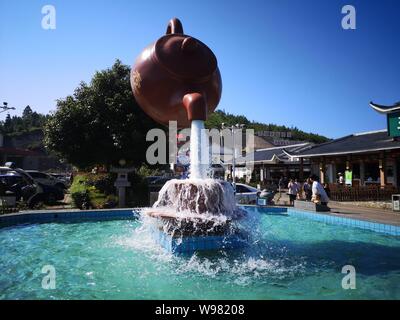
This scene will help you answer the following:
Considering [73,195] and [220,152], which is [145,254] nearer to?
[73,195]

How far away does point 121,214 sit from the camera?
13242mm

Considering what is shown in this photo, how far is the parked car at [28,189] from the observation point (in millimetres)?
15974

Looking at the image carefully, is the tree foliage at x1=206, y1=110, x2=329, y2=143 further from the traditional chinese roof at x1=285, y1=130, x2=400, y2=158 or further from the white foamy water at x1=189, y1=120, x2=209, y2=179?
the white foamy water at x1=189, y1=120, x2=209, y2=179

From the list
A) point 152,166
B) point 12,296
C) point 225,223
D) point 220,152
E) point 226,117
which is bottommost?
point 12,296

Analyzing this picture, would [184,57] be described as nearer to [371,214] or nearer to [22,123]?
[371,214]

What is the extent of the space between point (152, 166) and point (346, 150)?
11931 millimetres

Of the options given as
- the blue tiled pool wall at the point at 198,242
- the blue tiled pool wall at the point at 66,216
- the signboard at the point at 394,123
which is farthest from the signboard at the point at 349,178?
the blue tiled pool wall at the point at 198,242

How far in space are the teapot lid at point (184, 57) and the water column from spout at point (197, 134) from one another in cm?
59

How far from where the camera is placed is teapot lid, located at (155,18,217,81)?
7.12 meters

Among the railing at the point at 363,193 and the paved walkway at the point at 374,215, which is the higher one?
the railing at the point at 363,193

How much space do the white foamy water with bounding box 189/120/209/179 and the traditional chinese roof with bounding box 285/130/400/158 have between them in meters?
13.8

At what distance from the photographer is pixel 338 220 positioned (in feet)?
35.9

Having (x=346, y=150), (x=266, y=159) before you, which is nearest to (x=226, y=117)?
(x=266, y=159)

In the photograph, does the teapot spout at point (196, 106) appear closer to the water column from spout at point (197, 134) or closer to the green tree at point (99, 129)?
the water column from spout at point (197, 134)
